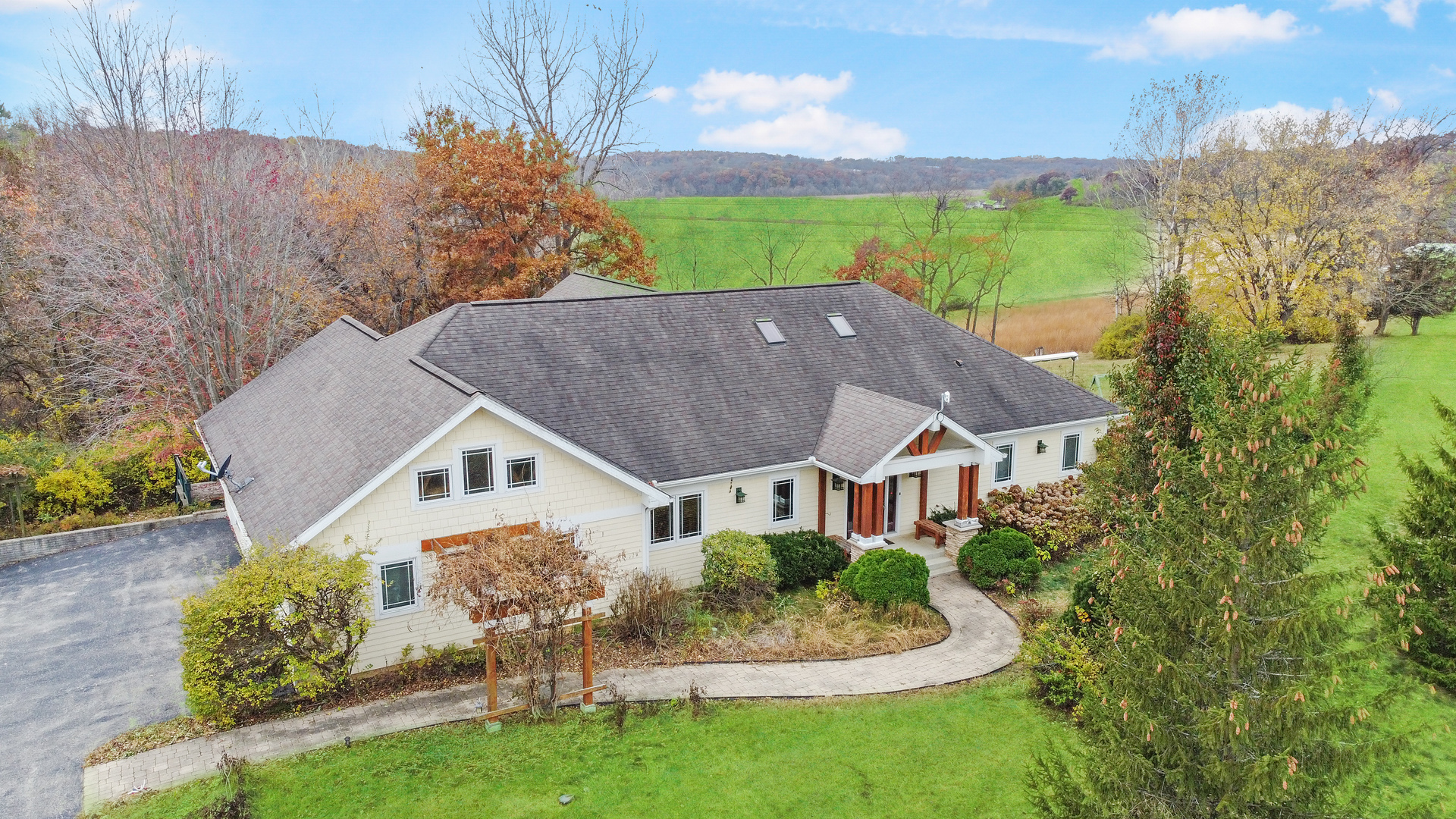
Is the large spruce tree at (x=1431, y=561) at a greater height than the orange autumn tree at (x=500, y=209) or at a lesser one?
lesser

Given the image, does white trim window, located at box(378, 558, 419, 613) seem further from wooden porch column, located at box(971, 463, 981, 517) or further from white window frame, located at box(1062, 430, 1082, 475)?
white window frame, located at box(1062, 430, 1082, 475)

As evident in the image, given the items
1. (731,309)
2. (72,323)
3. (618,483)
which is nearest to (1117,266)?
(731,309)

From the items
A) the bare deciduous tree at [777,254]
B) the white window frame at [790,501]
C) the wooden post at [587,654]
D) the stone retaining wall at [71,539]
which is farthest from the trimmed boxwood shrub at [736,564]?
the bare deciduous tree at [777,254]

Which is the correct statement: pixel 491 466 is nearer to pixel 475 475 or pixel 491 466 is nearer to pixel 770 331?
pixel 475 475

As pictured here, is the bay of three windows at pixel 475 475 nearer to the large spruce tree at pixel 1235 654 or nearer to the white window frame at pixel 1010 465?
the large spruce tree at pixel 1235 654

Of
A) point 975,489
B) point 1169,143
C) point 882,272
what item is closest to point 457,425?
point 975,489

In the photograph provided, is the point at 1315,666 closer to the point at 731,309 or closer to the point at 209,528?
the point at 731,309
